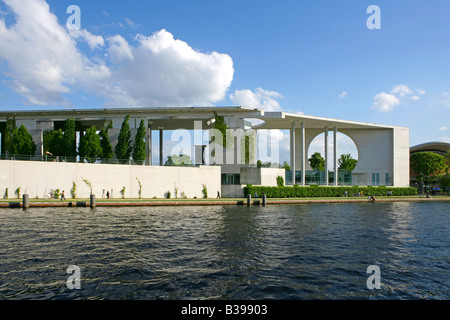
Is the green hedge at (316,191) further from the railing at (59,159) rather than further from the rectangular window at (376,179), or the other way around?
the railing at (59,159)

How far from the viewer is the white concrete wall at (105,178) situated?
30.0m

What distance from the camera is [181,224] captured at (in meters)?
17.6

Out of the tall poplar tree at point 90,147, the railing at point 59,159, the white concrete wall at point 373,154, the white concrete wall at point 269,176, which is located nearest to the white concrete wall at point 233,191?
the white concrete wall at point 269,176

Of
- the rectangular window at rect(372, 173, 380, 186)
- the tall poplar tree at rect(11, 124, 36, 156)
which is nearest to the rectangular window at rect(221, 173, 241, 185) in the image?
the tall poplar tree at rect(11, 124, 36, 156)

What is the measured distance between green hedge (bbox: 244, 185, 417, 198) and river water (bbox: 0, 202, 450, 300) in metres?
23.8

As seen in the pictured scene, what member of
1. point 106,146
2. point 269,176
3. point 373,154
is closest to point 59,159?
point 106,146

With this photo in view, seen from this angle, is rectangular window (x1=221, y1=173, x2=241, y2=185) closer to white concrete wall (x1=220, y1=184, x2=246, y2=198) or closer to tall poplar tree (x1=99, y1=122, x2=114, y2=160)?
white concrete wall (x1=220, y1=184, x2=246, y2=198)

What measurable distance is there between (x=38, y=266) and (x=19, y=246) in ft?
9.51

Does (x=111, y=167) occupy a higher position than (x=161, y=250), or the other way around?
(x=111, y=167)

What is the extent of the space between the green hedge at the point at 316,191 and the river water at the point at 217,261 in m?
23.8

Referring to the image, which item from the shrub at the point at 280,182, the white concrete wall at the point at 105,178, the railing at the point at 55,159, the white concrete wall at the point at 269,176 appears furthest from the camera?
the shrub at the point at 280,182

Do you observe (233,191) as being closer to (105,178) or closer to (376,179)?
(105,178)

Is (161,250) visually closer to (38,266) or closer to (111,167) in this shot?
(38,266)

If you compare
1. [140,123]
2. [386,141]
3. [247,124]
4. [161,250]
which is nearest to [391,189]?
[386,141]
